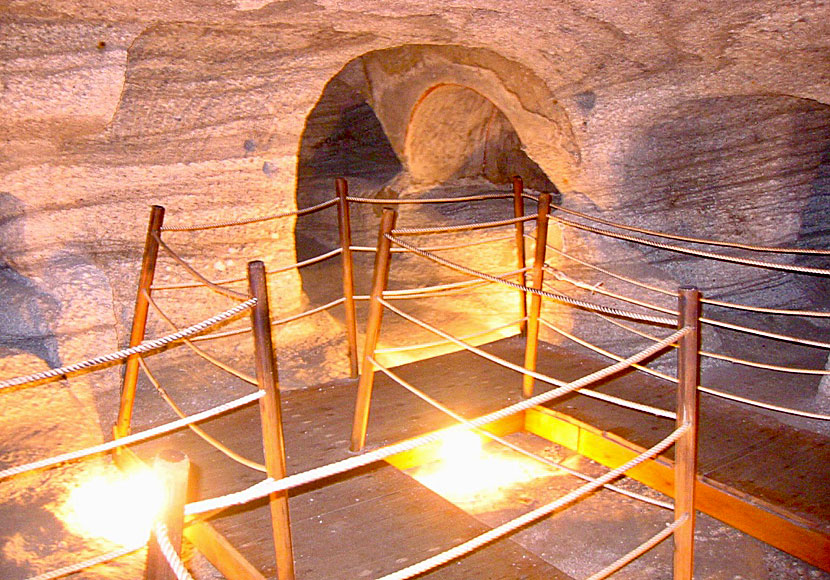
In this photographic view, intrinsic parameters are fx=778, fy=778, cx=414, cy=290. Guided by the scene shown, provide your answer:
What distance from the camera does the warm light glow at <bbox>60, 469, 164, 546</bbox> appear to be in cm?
287

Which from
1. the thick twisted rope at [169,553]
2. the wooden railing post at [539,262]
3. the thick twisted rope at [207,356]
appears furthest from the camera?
the wooden railing post at [539,262]

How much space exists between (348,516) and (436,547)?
36 cm

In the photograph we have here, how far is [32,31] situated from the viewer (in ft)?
10.4

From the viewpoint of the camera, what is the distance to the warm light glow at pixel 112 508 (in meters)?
2.87

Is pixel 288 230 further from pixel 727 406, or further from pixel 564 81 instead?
pixel 727 406

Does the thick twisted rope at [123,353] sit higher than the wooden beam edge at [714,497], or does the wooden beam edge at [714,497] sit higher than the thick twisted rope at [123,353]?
the thick twisted rope at [123,353]

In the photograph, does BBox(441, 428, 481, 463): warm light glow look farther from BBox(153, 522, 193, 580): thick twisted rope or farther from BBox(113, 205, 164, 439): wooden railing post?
BBox(153, 522, 193, 580): thick twisted rope

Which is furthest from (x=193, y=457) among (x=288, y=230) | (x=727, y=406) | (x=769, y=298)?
(x=769, y=298)

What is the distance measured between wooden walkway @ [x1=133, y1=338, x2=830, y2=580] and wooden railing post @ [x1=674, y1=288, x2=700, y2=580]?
441 mm

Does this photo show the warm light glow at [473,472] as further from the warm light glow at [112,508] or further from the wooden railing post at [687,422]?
the wooden railing post at [687,422]

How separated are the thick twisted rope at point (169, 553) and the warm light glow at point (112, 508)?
5.64 ft

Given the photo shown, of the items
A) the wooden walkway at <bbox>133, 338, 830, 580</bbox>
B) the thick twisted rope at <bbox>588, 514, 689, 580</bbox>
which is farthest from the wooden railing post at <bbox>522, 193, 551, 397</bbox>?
the thick twisted rope at <bbox>588, 514, 689, 580</bbox>

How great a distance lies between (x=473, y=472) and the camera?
3764mm

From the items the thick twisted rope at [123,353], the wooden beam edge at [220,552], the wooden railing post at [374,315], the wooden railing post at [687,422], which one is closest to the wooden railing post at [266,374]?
the thick twisted rope at [123,353]
